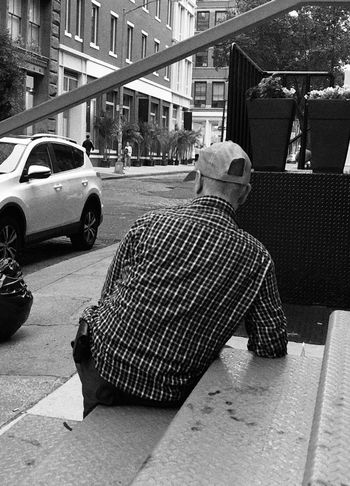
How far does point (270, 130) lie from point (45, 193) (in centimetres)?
475

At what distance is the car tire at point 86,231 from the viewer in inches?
427

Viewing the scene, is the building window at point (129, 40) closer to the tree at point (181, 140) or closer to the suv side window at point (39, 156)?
the tree at point (181, 140)

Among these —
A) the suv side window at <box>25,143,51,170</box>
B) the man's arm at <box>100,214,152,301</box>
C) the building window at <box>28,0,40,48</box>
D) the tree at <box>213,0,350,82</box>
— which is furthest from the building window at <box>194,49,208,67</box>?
the man's arm at <box>100,214,152,301</box>

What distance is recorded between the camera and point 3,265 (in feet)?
17.2

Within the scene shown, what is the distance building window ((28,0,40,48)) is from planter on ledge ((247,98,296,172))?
2362 cm

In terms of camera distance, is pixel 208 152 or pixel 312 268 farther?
pixel 312 268

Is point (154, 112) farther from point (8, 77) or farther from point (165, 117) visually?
point (8, 77)

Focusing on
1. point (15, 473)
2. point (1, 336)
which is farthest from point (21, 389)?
point (15, 473)

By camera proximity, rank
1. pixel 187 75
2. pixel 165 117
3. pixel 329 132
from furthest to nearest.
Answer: pixel 187 75 < pixel 165 117 < pixel 329 132

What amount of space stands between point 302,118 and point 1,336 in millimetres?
3521

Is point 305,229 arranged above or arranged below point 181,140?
below

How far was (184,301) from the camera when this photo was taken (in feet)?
8.11

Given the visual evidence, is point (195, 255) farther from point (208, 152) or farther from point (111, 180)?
point (111, 180)

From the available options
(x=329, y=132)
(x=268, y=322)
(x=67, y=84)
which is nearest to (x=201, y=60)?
(x=67, y=84)
